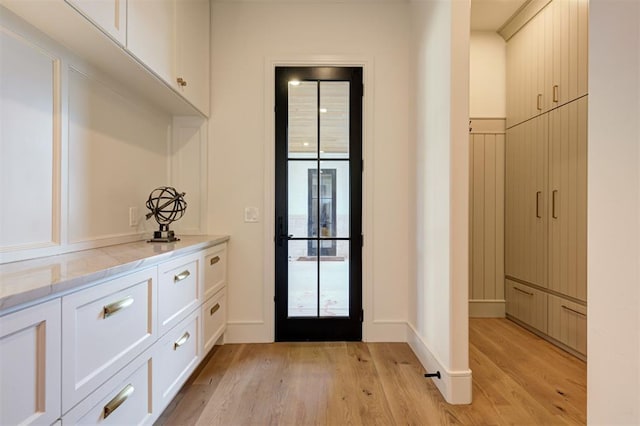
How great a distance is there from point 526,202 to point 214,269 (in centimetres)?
278

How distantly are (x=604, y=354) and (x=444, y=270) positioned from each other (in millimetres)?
911

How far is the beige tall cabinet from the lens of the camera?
2.16 m

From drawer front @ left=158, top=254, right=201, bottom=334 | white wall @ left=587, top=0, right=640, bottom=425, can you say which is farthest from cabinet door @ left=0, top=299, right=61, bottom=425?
white wall @ left=587, top=0, right=640, bottom=425

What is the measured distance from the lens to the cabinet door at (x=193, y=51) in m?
1.95

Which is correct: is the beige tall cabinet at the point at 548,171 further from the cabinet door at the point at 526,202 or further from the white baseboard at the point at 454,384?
the white baseboard at the point at 454,384

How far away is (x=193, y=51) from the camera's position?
2.17 metres

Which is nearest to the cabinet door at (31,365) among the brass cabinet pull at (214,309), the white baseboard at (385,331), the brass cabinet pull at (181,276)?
the brass cabinet pull at (181,276)

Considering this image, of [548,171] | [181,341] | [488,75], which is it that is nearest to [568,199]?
[548,171]

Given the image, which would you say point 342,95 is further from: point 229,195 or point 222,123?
point 229,195

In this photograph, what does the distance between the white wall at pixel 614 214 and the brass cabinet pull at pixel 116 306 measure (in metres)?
1.61

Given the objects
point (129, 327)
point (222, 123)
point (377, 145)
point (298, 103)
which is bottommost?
point (129, 327)

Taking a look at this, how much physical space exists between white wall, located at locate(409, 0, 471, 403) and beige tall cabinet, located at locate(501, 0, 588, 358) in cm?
114

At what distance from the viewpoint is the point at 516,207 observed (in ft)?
9.23

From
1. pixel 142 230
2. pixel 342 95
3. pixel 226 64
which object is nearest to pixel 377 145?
pixel 342 95
